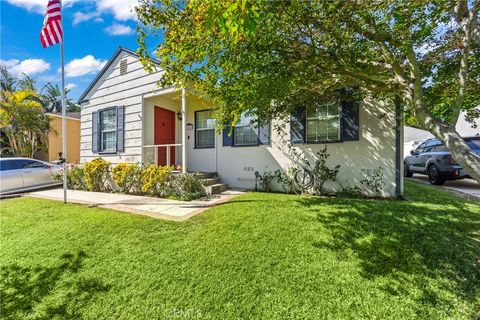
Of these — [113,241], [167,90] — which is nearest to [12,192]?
[167,90]

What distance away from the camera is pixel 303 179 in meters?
6.72

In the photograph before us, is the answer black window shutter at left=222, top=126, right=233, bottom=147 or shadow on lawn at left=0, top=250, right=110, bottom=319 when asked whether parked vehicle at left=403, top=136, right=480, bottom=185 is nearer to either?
black window shutter at left=222, top=126, right=233, bottom=147

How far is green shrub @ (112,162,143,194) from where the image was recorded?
24.1ft

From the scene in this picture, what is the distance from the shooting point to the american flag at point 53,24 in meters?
5.96

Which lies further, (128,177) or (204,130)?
(204,130)

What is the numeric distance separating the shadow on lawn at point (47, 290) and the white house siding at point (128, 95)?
530cm

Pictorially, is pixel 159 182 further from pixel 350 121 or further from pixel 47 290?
pixel 350 121

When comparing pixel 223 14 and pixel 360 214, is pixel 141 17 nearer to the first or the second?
pixel 223 14

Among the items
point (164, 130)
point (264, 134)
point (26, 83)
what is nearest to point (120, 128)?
Result: point (164, 130)

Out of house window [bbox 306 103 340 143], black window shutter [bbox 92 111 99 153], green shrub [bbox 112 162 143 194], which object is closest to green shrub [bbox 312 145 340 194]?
house window [bbox 306 103 340 143]

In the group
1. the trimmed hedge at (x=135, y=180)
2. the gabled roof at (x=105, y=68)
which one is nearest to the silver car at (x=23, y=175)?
the trimmed hedge at (x=135, y=180)

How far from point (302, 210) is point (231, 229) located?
64.7 inches

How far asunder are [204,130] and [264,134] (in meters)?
2.55

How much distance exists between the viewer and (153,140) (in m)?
8.54
